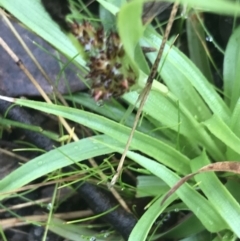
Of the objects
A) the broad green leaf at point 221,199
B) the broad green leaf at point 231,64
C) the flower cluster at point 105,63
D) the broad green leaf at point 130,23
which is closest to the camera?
the broad green leaf at point 130,23

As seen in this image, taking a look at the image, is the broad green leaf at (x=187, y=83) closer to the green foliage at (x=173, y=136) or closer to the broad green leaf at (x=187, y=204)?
the green foliage at (x=173, y=136)

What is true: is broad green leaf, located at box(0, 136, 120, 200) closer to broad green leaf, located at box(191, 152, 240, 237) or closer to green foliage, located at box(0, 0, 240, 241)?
green foliage, located at box(0, 0, 240, 241)

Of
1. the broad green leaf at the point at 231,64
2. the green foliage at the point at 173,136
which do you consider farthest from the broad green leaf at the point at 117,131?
the broad green leaf at the point at 231,64

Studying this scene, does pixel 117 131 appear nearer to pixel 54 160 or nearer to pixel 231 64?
pixel 54 160

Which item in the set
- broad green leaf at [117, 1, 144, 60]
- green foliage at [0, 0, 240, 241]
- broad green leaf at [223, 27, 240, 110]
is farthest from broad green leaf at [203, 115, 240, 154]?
broad green leaf at [117, 1, 144, 60]

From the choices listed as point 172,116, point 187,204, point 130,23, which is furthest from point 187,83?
point 130,23

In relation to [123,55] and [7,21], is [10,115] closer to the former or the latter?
[7,21]
